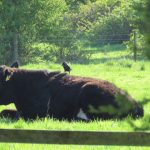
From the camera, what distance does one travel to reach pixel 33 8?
28.0 meters

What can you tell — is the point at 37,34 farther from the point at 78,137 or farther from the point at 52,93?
the point at 78,137

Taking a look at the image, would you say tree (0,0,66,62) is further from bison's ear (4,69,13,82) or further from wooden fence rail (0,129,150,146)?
wooden fence rail (0,129,150,146)

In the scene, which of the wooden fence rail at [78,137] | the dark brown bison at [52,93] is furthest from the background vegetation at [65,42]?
the wooden fence rail at [78,137]

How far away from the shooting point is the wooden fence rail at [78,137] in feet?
12.8

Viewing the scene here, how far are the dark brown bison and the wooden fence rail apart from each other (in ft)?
17.9

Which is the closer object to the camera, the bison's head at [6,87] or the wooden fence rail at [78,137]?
the wooden fence rail at [78,137]

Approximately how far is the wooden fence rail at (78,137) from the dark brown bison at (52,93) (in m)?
5.46

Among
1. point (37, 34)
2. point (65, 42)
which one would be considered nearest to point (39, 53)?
point (37, 34)

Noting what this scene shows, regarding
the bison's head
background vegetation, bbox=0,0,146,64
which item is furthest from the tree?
the bison's head

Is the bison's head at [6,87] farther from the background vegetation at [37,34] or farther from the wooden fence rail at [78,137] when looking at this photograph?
the background vegetation at [37,34]

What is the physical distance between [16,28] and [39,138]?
23918 millimetres

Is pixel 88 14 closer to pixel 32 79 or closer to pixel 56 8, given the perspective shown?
Answer: pixel 56 8

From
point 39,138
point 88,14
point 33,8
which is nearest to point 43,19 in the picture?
point 33,8

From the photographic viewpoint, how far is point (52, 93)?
412 inches
